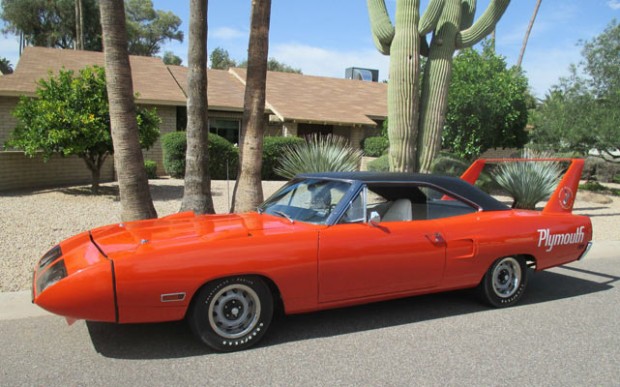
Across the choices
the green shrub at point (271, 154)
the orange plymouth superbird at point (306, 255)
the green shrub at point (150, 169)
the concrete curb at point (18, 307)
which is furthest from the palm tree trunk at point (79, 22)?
the orange plymouth superbird at point (306, 255)

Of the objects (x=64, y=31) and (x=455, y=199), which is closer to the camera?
(x=455, y=199)

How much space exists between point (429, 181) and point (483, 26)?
28.7 ft

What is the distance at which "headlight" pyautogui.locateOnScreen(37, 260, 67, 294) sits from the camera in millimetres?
3552

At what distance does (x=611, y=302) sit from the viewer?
5461mm

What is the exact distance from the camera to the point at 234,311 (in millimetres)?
3893

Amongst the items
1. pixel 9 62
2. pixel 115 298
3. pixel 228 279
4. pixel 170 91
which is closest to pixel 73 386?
pixel 115 298

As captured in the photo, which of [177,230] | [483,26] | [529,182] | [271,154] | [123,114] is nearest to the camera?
[177,230]

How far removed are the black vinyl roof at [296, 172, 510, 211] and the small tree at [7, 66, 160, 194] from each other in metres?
7.55

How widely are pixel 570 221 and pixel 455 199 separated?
4.83 ft

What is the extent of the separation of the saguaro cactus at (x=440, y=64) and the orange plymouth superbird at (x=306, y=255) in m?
6.47

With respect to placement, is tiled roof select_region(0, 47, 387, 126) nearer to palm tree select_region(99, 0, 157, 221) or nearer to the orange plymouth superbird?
palm tree select_region(99, 0, 157, 221)

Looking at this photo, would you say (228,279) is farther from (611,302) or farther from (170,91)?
(170,91)

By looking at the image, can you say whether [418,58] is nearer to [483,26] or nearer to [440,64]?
[440,64]

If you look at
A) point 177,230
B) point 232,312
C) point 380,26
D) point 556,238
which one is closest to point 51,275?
point 177,230
